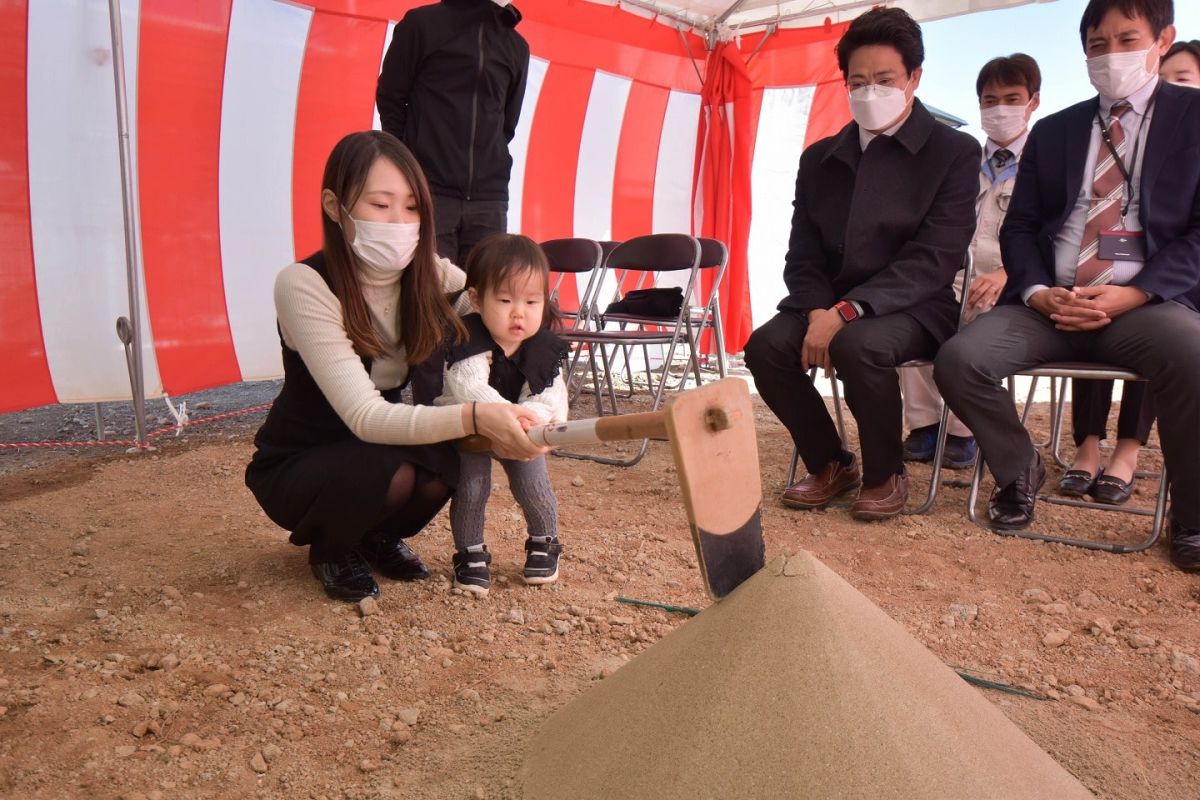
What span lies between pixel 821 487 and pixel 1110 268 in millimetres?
1112

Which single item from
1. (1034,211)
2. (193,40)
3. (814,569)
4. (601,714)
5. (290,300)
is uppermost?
(193,40)

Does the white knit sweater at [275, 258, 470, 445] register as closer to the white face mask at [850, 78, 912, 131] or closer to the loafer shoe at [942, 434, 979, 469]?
the white face mask at [850, 78, 912, 131]

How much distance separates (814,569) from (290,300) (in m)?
1.21

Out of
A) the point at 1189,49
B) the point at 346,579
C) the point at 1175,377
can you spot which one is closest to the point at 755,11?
the point at 1189,49

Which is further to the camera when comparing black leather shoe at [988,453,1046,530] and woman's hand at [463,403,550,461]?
black leather shoe at [988,453,1046,530]

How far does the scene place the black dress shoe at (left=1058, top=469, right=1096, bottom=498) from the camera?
10.4 feet

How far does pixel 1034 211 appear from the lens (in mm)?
2953

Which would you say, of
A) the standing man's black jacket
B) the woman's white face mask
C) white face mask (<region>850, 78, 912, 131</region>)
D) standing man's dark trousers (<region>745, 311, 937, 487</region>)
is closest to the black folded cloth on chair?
the standing man's black jacket

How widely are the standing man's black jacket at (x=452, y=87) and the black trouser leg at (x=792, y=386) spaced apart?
1346 millimetres

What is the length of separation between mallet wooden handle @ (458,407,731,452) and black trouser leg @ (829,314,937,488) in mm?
1458

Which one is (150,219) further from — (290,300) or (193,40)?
(290,300)

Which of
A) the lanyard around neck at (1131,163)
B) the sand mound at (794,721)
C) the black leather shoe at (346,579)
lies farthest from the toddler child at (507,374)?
the lanyard around neck at (1131,163)

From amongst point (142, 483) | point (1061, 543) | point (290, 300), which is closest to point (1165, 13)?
point (1061, 543)

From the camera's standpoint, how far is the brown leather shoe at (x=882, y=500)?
9.59 ft
